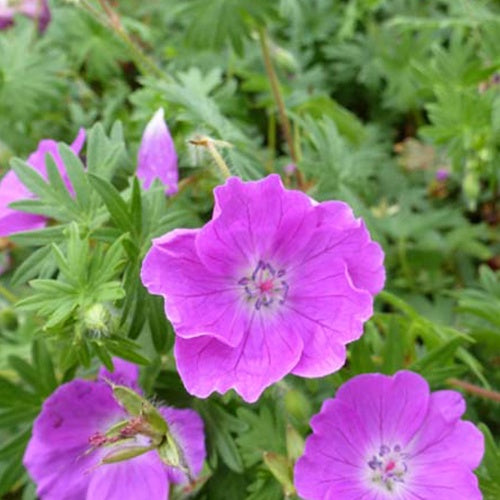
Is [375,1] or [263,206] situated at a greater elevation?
[263,206]

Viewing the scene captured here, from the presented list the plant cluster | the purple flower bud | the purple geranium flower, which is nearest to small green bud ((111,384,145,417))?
the plant cluster

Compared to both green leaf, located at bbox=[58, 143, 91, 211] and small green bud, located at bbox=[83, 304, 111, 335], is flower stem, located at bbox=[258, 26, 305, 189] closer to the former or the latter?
green leaf, located at bbox=[58, 143, 91, 211]

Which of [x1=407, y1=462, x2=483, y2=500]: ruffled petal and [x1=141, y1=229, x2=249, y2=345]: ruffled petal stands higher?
[x1=141, y1=229, x2=249, y2=345]: ruffled petal

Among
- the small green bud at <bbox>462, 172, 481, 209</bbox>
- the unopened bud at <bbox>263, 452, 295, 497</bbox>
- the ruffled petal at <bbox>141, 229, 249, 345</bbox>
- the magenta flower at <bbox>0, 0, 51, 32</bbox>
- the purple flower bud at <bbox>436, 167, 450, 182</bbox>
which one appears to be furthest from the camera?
the magenta flower at <bbox>0, 0, 51, 32</bbox>

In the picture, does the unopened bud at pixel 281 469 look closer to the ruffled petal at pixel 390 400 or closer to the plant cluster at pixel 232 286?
the plant cluster at pixel 232 286

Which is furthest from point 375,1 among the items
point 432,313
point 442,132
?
point 432,313

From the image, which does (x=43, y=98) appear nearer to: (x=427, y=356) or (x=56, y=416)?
(x=56, y=416)

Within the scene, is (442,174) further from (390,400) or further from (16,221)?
(16,221)
